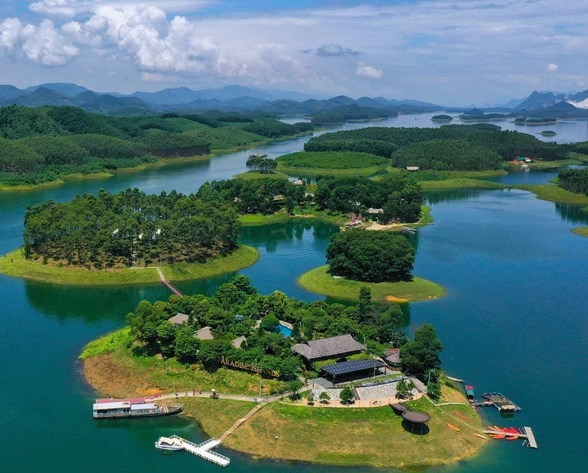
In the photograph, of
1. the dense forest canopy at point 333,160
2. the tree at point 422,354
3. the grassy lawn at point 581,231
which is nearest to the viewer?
the tree at point 422,354

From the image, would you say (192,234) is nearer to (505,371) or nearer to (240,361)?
(240,361)

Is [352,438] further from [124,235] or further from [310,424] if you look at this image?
[124,235]

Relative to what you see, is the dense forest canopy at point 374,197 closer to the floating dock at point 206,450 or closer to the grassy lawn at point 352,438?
the grassy lawn at point 352,438

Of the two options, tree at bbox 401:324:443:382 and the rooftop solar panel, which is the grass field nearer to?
the rooftop solar panel

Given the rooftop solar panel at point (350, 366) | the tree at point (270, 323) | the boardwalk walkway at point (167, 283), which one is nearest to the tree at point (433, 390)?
the rooftop solar panel at point (350, 366)

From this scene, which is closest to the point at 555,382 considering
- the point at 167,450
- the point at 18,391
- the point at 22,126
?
the point at 167,450

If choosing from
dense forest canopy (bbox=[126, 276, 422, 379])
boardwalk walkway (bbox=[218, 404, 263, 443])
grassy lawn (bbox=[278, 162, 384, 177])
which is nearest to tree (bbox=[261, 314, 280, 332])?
dense forest canopy (bbox=[126, 276, 422, 379])
